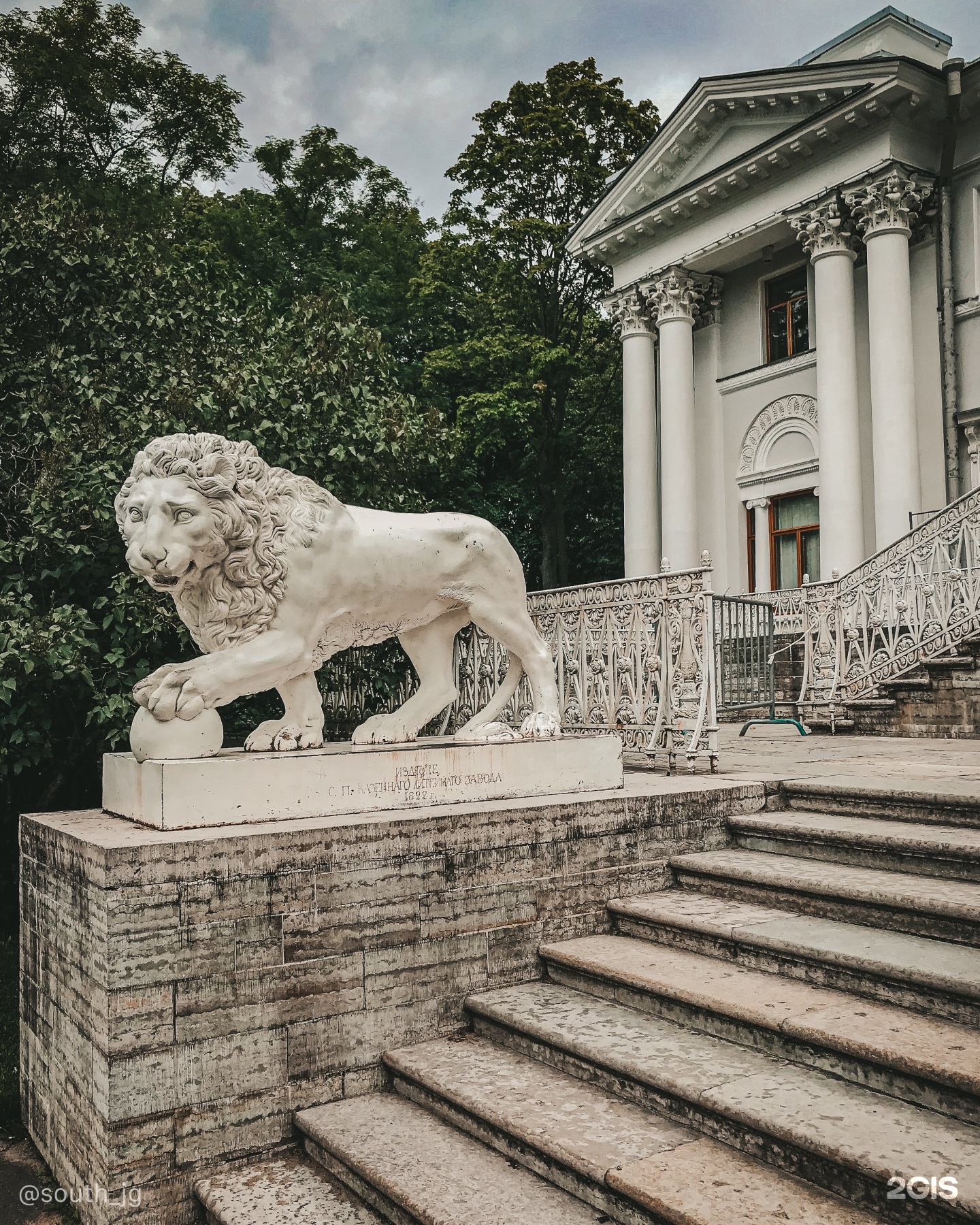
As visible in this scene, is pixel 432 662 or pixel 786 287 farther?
pixel 786 287

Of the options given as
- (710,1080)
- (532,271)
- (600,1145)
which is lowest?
(600,1145)

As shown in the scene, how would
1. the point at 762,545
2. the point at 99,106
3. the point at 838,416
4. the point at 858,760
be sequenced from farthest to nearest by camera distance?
the point at 762,545 < the point at 838,416 < the point at 99,106 < the point at 858,760

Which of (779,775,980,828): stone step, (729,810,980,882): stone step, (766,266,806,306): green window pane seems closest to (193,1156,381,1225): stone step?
(729,810,980,882): stone step

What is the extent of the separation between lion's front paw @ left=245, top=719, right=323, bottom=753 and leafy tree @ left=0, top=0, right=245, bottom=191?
693 cm

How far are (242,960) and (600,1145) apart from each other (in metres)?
1.29

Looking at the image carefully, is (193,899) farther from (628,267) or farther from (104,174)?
(628,267)

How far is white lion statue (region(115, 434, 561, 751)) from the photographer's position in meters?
3.60

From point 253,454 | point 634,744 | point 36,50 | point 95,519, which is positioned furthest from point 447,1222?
point 36,50

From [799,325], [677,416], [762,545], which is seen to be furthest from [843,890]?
[799,325]

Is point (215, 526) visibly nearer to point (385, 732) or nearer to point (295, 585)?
point (295, 585)

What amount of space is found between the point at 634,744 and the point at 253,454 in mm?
3282

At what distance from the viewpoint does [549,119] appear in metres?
21.8

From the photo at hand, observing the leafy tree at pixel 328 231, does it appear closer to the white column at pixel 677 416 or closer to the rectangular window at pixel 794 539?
the white column at pixel 677 416

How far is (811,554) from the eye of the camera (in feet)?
57.5
